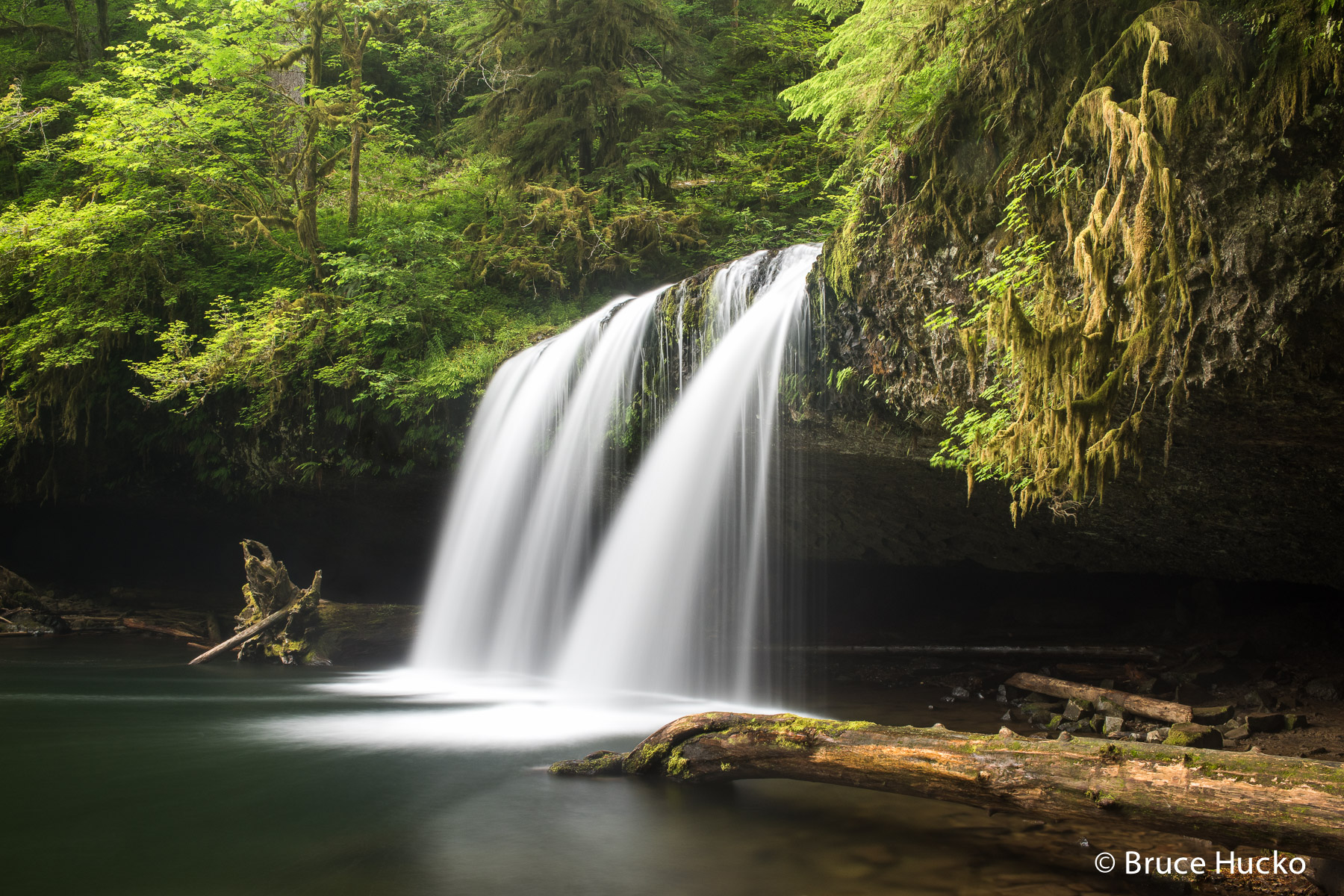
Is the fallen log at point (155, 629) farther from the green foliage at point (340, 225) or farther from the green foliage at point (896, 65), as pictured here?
the green foliage at point (896, 65)

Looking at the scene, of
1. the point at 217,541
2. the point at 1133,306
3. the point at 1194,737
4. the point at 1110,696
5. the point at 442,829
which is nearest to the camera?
the point at 442,829

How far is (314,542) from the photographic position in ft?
52.8

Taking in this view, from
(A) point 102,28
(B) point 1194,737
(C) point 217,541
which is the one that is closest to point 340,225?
(C) point 217,541

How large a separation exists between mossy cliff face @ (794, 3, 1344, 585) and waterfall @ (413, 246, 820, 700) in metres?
0.99

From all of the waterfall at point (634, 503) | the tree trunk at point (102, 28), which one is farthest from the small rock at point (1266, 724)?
the tree trunk at point (102, 28)

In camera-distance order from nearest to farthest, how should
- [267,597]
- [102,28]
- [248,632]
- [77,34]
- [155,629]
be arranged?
[248,632], [267,597], [155,629], [77,34], [102,28]

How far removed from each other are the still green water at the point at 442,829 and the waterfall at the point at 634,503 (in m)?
2.64

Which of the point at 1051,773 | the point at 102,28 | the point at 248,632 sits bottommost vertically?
the point at 248,632

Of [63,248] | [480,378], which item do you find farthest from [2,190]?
[480,378]

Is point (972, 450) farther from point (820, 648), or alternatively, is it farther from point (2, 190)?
point (2, 190)

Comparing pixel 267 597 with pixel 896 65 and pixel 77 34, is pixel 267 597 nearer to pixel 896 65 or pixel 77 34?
pixel 896 65

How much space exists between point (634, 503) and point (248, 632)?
244 inches

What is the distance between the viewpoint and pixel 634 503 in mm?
9500

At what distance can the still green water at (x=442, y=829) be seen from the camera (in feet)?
12.2
